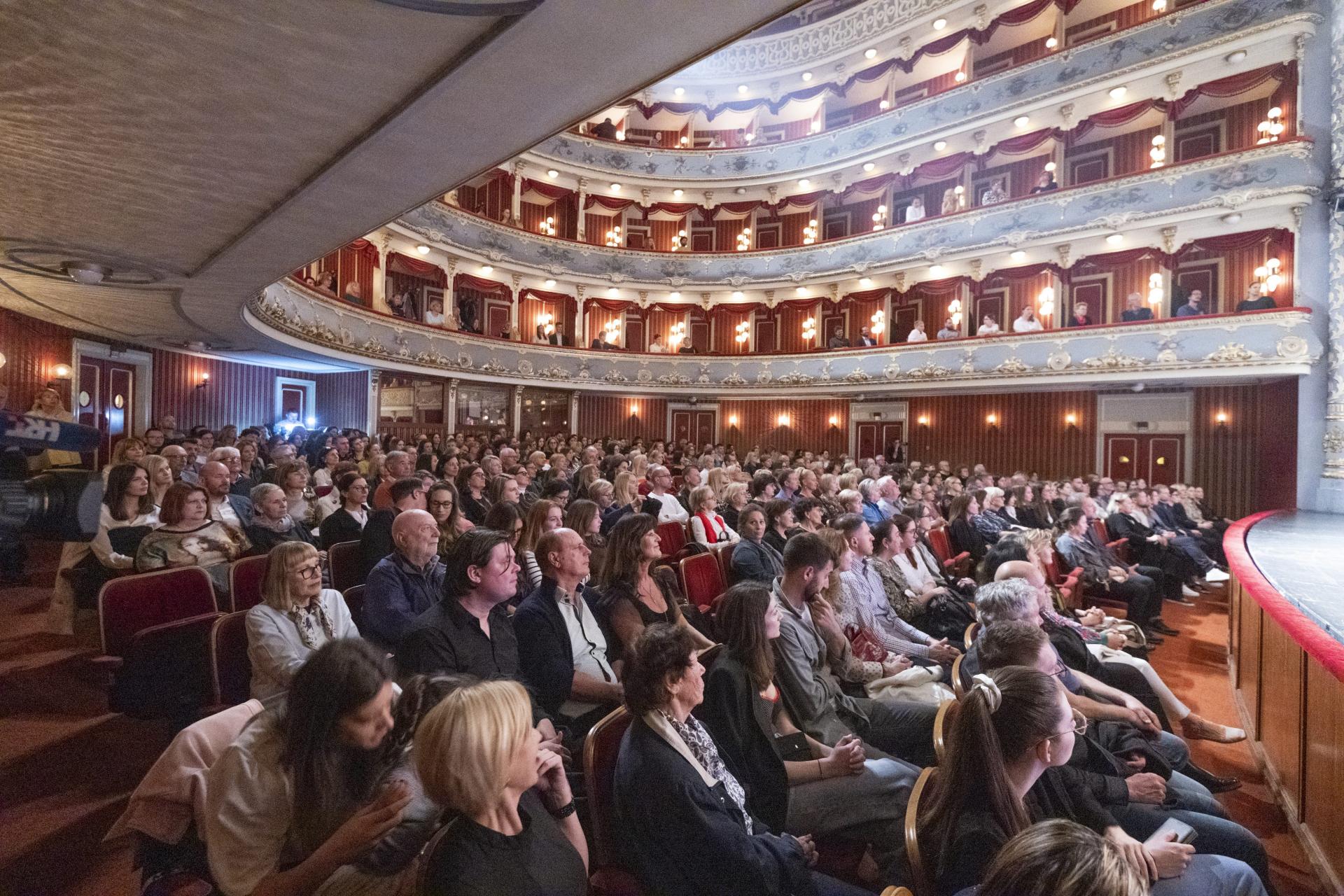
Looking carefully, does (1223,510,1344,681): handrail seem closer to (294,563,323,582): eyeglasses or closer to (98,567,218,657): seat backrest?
(294,563,323,582): eyeglasses

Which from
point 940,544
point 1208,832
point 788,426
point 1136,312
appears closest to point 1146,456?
point 1136,312

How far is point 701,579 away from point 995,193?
1426 centimetres

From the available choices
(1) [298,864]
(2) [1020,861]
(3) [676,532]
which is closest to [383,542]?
(3) [676,532]

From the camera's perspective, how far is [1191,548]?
291 inches

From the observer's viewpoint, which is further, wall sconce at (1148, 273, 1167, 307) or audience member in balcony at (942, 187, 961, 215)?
audience member in balcony at (942, 187, 961, 215)

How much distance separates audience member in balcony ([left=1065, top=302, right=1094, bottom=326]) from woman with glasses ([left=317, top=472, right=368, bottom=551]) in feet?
43.2

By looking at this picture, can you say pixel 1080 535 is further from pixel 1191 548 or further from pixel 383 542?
pixel 383 542

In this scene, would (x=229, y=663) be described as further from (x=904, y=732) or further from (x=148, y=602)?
(x=904, y=732)

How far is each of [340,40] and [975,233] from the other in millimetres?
14228

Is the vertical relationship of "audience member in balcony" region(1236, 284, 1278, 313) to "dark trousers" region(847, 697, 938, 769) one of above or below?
above

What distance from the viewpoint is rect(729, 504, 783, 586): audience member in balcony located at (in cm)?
397

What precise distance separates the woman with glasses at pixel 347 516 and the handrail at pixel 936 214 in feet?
22.7

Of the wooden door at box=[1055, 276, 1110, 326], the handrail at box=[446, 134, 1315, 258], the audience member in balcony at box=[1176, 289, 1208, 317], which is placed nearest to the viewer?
the handrail at box=[446, 134, 1315, 258]

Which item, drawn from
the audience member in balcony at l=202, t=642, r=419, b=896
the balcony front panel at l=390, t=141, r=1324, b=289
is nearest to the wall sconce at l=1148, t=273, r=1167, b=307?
the balcony front panel at l=390, t=141, r=1324, b=289
